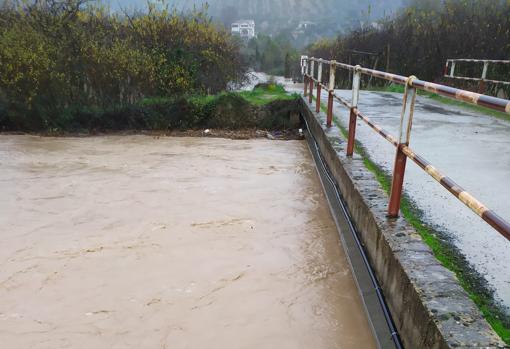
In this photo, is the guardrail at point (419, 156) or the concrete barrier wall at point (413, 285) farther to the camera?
the concrete barrier wall at point (413, 285)

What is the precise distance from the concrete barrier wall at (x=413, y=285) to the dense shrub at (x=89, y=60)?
7639mm

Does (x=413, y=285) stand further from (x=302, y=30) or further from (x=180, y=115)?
(x=302, y=30)

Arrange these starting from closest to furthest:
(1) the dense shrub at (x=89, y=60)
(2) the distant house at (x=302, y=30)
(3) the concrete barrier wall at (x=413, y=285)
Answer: (3) the concrete barrier wall at (x=413, y=285) → (1) the dense shrub at (x=89, y=60) → (2) the distant house at (x=302, y=30)

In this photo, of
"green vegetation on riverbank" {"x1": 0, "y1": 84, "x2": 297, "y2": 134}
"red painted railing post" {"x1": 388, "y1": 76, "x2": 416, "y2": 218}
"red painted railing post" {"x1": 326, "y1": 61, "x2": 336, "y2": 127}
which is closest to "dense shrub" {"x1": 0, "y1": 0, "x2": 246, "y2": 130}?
"green vegetation on riverbank" {"x1": 0, "y1": 84, "x2": 297, "y2": 134}

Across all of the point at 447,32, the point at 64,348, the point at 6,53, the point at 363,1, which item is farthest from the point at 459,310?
the point at 363,1

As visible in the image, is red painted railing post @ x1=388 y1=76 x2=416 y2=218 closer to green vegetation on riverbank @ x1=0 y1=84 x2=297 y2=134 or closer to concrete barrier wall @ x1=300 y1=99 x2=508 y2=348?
concrete barrier wall @ x1=300 y1=99 x2=508 y2=348

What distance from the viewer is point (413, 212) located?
3.29m

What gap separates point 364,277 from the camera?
3.31m

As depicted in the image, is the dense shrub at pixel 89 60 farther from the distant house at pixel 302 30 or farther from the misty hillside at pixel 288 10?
the misty hillside at pixel 288 10

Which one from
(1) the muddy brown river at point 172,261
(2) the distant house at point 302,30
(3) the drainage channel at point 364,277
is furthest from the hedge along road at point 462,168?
(2) the distant house at point 302,30

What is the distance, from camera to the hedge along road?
2.75m

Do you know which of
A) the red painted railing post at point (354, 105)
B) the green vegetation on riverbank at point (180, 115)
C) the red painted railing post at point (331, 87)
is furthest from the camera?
the green vegetation on riverbank at point (180, 115)

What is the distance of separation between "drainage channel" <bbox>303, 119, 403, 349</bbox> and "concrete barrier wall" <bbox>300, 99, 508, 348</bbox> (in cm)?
7

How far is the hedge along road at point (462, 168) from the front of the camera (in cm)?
275
